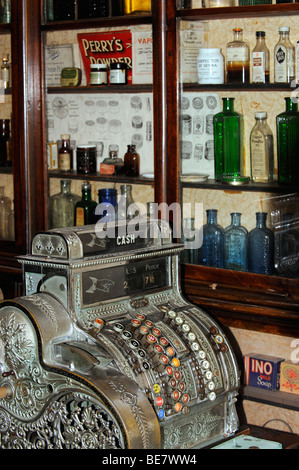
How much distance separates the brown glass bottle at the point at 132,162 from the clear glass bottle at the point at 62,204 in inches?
13.9

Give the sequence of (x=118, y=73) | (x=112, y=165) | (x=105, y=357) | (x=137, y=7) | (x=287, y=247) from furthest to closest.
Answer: (x=112, y=165) < (x=118, y=73) < (x=137, y=7) < (x=287, y=247) < (x=105, y=357)

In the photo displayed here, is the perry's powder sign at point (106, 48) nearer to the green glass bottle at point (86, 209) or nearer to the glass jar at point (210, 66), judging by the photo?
the glass jar at point (210, 66)

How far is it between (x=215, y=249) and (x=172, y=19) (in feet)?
3.25

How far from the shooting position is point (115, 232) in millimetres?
2477

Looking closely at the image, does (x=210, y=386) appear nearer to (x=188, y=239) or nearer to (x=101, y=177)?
(x=188, y=239)

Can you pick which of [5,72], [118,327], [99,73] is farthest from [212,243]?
[5,72]

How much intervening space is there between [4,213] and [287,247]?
1.56 metres

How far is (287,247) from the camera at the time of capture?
2861 mm

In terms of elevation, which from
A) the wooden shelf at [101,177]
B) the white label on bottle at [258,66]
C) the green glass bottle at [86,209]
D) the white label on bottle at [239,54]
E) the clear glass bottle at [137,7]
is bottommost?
the green glass bottle at [86,209]

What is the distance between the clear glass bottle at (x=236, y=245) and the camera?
299cm

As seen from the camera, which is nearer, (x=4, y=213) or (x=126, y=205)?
(x=126, y=205)

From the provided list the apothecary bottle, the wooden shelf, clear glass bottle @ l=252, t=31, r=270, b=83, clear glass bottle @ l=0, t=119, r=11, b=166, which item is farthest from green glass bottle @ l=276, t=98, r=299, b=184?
clear glass bottle @ l=0, t=119, r=11, b=166

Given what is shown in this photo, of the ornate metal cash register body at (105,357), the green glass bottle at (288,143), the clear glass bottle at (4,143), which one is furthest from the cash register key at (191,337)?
the clear glass bottle at (4,143)
